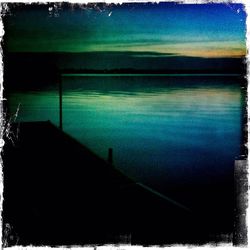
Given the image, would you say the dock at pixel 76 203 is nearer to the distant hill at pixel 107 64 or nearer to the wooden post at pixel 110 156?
the wooden post at pixel 110 156

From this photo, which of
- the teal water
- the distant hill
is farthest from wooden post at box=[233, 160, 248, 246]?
the distant hill

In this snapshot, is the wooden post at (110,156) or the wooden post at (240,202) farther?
the wooden post at (110,156)

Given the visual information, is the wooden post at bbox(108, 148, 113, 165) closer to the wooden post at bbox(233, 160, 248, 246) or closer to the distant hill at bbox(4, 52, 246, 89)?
the distant hill at bbox(4, 52, 246, 89)

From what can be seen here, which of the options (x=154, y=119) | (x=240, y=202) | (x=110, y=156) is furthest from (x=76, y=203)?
(x=240, y=202)

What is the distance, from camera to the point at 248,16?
140 centimetres

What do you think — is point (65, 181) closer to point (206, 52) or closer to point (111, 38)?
point (111, 38)

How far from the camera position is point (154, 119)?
4.99 ft

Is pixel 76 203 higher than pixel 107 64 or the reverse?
the reverse

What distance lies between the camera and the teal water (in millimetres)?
1473

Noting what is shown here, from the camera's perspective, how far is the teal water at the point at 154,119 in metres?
1.47

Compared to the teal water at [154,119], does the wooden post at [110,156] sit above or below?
below

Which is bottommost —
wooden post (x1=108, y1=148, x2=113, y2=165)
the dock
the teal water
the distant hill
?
the dock

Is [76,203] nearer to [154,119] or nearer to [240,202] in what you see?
[154,119]

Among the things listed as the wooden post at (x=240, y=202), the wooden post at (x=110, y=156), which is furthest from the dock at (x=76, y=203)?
the wooden post at (x=240, y=202)
